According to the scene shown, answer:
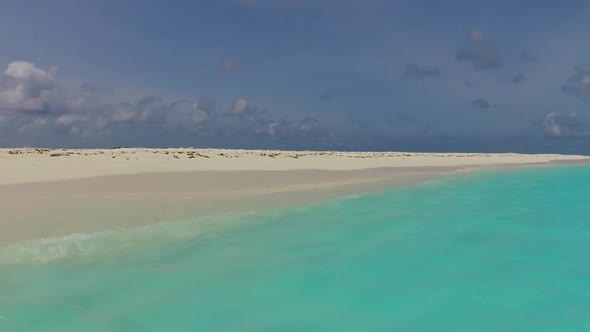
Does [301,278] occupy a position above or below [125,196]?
below

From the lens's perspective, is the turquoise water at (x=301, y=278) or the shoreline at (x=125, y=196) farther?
the shoreline at (x=125, y=196)

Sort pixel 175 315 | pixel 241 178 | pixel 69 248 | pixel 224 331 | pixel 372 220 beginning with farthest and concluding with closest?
pixel 241 178 → pixel 372 220 → pixel 69 248 → pixel 175 315 → pixel 224 331

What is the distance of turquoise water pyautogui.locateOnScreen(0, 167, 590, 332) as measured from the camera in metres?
5.98

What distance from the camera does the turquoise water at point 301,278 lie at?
5.98m

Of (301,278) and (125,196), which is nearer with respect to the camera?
(301,278)

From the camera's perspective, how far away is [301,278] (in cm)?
774

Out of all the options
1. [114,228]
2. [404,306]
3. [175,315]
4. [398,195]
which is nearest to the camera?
[175,315]

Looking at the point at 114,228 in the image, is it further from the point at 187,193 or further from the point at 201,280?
the point at 187,193

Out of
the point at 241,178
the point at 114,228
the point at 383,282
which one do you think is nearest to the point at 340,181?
the point at 241,178

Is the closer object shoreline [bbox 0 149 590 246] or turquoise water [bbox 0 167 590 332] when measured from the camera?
turquoise water [bbox 0 167 590 332]

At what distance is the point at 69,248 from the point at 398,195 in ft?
46.0

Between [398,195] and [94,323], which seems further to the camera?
[398,195]

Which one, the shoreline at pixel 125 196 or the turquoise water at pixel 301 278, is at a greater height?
the shoreline at pixel 125 196

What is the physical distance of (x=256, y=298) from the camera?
6.72 meters
